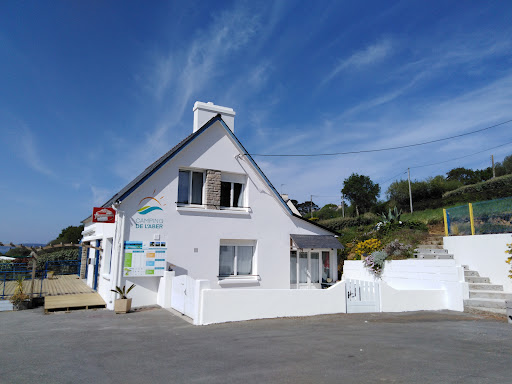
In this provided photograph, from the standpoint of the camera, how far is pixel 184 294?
1070 cm

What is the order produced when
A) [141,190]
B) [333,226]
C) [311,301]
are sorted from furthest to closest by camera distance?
[333,226] < [141,190] < [311,301]

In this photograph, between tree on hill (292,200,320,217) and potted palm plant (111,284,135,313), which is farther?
tree on hill (292,200,320,217)

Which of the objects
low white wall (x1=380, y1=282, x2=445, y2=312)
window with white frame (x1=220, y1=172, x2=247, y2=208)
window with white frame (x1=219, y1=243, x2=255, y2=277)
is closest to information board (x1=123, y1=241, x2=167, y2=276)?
window with white frame (x1=219, y1=243, x2=255, y2=277)

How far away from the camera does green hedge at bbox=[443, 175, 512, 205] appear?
1014 inches

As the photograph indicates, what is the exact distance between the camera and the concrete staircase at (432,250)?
14.4 m

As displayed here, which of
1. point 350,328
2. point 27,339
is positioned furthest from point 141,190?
point 350,328

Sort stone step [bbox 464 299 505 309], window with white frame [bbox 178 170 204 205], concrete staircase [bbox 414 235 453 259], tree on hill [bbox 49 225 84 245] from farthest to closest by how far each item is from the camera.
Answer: tree on hill [bbox 49 225 84 245]
concrete staircase [bbox 414 235 453 259]
window with white frame [bbox 178 170 204 205]
stone step [bbox 464 299 505 309]

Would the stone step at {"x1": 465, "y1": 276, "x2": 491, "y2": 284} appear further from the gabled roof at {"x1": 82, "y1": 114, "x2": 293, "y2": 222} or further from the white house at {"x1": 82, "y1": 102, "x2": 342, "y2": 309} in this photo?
the gabled roof at {"x1": 82, "y1": 114, "x2": 293, "y2": 222}

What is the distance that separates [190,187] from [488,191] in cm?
2462

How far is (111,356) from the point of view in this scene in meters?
6.43

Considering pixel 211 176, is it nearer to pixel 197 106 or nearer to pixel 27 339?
pixel 197 106

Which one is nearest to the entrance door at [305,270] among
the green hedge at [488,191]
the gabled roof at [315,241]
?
the gabled roof at [315,241]

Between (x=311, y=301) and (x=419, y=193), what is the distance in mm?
38680

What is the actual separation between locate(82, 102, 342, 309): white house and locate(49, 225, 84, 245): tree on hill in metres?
26.3
